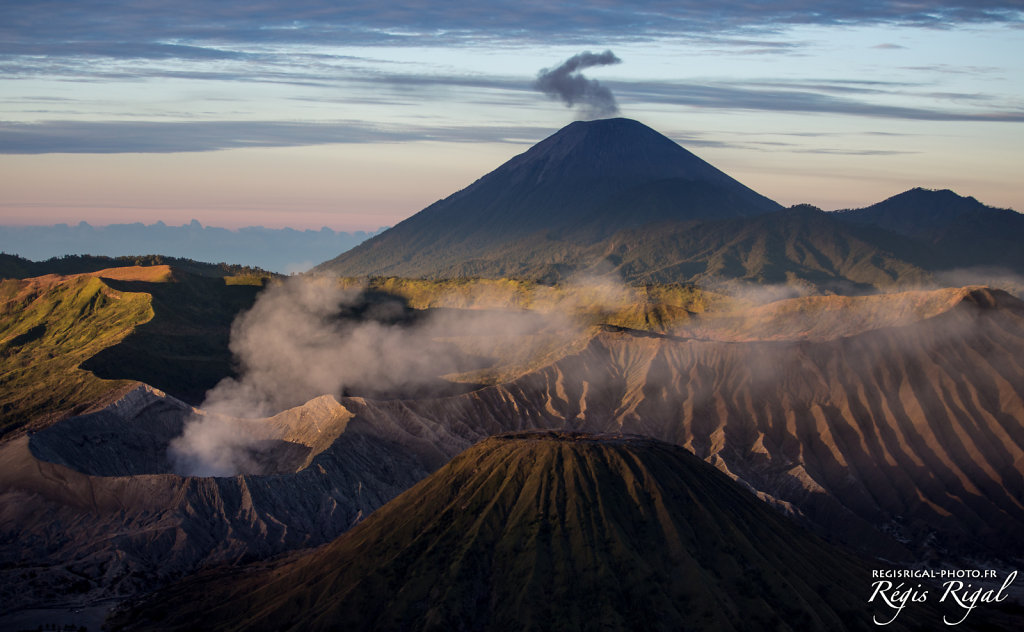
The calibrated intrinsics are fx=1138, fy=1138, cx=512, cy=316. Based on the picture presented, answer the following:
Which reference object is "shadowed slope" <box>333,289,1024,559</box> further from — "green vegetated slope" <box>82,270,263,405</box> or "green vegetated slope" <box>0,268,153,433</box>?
"green vegetated slope" <box>82,270,263,405</box>

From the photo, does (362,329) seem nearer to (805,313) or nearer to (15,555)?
(805,313)

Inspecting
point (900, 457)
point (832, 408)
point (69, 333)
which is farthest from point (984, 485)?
point (69, 333)

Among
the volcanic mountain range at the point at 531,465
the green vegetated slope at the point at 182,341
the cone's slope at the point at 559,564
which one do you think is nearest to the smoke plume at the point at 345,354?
the volcanic mountain range at the point at 531,465

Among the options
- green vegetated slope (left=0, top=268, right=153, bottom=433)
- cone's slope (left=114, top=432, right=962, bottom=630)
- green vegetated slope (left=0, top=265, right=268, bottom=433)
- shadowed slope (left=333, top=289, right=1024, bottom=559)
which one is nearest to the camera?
cone's slope (left=114, top=432, right=962, bottom=630)

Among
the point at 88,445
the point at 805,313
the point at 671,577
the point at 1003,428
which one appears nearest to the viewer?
the point at 671,577

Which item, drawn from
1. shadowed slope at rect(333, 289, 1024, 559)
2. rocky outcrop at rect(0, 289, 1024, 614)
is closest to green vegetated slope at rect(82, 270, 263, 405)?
rocky outcrop at rect(0, 289, 1024, 614)

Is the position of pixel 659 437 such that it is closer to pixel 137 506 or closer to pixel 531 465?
pixel 531 465

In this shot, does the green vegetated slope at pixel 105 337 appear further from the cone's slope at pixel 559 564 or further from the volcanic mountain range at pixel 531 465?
the cone's slope at pixel 559 564

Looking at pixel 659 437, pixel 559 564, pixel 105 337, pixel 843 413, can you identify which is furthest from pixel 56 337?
pixel 559 564
